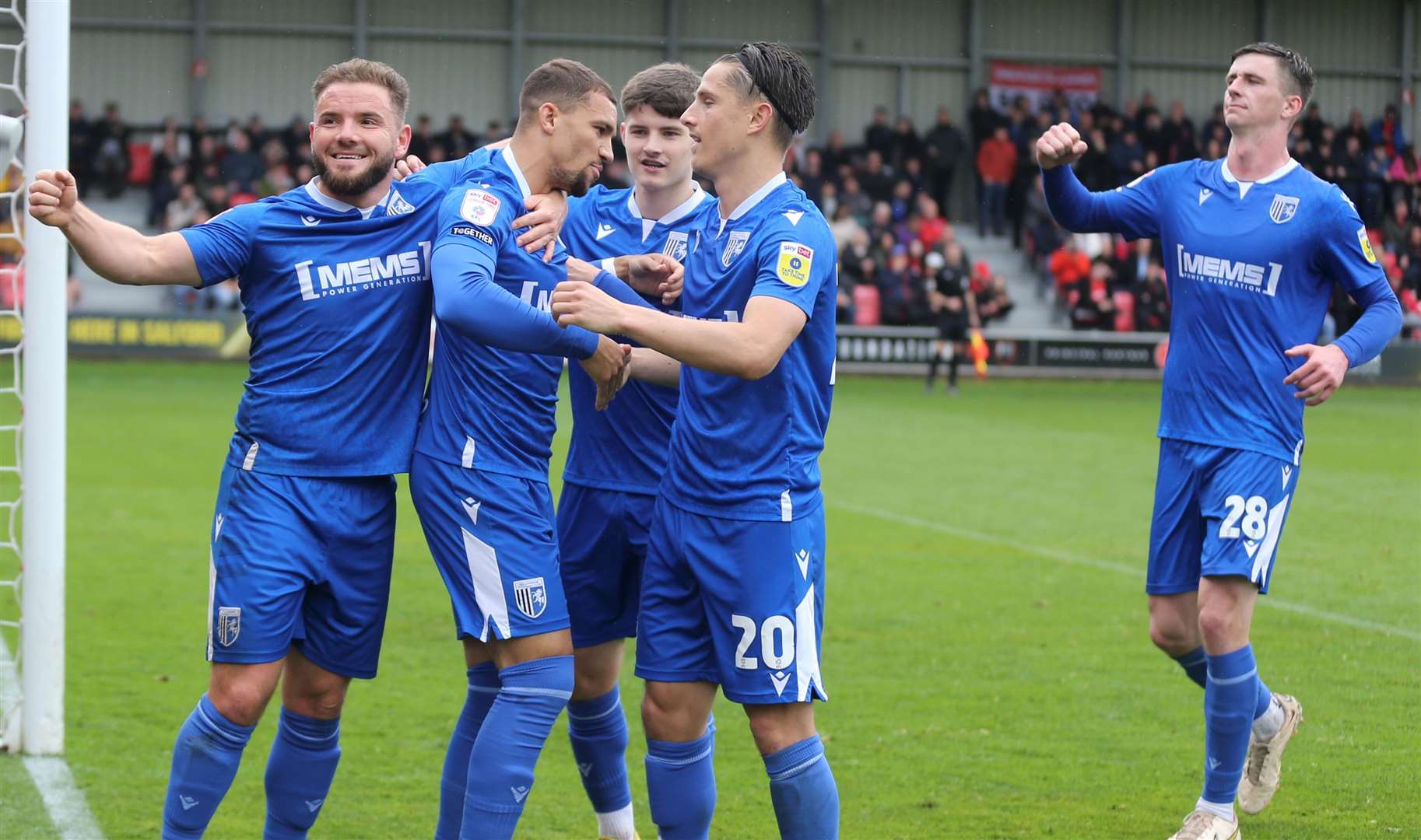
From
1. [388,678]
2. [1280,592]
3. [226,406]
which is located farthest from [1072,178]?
[226,406]

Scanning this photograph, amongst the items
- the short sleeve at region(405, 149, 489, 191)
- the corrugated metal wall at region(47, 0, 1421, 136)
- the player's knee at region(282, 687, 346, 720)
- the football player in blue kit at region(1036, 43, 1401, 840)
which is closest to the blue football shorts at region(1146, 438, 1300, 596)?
the football player in blue kit at region(1036, 43, 1401, 840)

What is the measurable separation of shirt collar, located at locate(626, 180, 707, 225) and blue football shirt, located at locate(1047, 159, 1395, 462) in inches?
64.7

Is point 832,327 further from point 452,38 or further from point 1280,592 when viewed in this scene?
point 452,38

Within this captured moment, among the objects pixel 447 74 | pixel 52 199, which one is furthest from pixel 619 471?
pixel 447 74

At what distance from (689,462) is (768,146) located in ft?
2.68

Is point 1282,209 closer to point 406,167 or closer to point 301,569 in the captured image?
point 406,167

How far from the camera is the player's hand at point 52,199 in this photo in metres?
4.06

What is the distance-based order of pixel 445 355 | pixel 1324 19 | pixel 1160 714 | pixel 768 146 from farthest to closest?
1. pixel 1324 19
2. pixel 1160 714
3. pixel 445 355
4. pixel 768 146

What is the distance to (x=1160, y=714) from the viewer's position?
6953mm

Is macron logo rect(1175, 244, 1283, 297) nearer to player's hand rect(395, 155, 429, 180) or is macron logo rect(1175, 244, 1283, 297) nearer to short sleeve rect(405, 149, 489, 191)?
short sleeve rect(405, 149, 489, 191)

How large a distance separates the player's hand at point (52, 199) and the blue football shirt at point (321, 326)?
33cm

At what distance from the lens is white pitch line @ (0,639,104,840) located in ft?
16.9

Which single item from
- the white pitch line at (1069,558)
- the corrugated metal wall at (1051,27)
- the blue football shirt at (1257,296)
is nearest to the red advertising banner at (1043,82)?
the corrugated metal wall at (1051,27)

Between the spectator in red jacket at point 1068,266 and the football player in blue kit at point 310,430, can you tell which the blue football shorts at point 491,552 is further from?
the spectator in red jacket at point 1068,266
